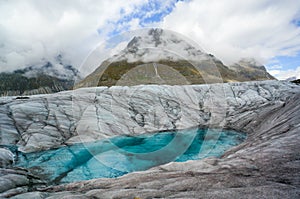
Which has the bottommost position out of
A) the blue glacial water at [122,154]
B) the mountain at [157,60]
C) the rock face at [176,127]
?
the blue glacial water at [122,154]

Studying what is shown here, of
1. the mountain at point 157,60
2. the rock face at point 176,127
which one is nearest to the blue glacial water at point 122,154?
the rock face at point 176,127

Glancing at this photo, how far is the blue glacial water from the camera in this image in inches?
580

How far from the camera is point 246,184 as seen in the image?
618 cm

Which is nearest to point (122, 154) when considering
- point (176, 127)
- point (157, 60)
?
point (176, 127)

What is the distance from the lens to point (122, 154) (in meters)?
18.7

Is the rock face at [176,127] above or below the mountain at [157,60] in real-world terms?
below

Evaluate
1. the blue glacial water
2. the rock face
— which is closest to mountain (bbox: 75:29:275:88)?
the rock face

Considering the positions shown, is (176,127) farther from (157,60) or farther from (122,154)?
(157,60)

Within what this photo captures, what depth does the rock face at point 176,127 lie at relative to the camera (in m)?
6.56

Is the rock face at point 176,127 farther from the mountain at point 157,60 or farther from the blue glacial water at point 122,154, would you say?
the mountain at point 157,60

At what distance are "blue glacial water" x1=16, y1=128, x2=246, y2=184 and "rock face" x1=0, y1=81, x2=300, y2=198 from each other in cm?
146

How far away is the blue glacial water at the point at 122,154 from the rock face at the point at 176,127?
4.78ft

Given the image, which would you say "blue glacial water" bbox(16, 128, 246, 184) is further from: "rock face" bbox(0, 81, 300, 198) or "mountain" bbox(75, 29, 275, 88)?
"mountain" bbox(75, 29, 275, 88)

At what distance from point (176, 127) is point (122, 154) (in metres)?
11.1
